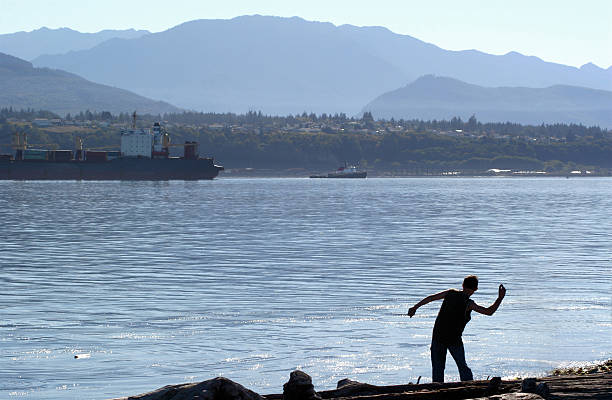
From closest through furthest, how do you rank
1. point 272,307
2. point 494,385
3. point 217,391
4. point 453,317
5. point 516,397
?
point 217,391, point 516,397, point 494,385, point 453,317, point 272,307

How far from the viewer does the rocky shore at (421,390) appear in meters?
9.84

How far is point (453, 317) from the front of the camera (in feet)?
48.9

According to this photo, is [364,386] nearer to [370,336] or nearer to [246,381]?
[246,381]

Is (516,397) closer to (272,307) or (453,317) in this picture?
(453,317)

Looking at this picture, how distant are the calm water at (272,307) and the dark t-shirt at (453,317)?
281 centimetres

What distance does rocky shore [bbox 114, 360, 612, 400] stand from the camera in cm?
984

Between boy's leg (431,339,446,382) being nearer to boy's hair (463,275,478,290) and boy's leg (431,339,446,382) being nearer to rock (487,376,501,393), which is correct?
boy's hair (463,275,478,290)

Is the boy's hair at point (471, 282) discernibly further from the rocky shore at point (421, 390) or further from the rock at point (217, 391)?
the rock at point (217, 391)

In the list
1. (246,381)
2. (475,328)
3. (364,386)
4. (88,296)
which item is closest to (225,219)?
(88,296)

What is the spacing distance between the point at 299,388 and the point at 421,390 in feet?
6.63

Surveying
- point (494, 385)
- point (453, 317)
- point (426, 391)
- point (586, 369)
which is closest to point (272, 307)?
point (586, 369)

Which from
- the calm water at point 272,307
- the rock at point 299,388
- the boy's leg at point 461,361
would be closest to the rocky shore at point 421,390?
the rock at point 299,388

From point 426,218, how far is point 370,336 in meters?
55.2

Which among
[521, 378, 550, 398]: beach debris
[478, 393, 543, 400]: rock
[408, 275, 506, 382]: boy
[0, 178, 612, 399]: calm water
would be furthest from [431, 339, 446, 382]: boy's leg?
[478, 393, 543, 400]: rock
